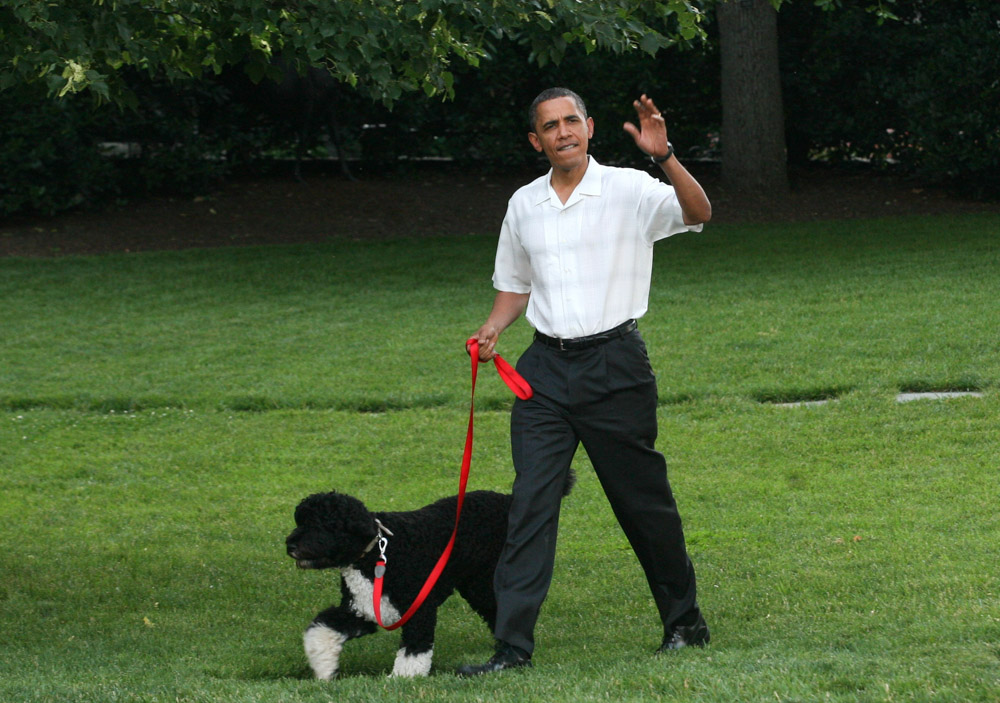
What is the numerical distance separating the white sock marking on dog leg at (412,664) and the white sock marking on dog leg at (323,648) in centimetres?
23

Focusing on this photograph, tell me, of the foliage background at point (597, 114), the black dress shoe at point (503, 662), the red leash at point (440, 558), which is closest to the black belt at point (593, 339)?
the red leash at point (440, 558)

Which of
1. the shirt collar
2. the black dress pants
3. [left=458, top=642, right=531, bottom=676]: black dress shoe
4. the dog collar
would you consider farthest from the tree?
[left=458, top=642, right=531, bottom=676]: black dress shoe

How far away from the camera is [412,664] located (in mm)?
4848

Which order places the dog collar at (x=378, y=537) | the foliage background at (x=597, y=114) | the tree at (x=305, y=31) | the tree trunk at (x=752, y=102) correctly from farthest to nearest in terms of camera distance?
1. the tree trunk at (x=752, y=102)
2. the foliage background at (x=597, y=114)
3. the tree at (x=305, y=31)
4. the dog collar at (x=378, y=537)

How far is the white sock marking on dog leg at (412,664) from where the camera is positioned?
4836 mm

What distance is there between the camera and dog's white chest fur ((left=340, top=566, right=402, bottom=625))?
486 cm

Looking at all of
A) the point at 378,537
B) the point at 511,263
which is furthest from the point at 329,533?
the point at 511,263

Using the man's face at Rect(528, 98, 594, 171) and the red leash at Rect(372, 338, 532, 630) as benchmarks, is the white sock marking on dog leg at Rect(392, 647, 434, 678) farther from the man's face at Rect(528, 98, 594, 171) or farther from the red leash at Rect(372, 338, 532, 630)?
the man's face at Rect(528, 98, 594, 171)

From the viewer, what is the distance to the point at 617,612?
18.7ft

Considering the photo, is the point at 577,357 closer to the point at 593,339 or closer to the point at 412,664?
the point at 593,339

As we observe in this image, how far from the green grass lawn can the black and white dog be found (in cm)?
20

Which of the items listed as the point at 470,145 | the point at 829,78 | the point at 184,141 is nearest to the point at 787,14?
the point at 829,78

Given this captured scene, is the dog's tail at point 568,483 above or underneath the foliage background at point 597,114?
underneath

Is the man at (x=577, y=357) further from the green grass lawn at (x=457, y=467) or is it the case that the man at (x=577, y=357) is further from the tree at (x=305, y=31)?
the tree at (x=305, y=31)
